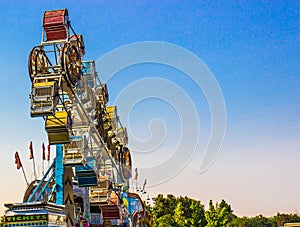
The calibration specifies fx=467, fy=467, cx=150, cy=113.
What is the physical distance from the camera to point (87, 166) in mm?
17953

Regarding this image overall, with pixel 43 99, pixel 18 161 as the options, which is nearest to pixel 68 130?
pixel 43 99

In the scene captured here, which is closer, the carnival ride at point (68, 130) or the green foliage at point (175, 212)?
the carnival ride at point (68, 130)

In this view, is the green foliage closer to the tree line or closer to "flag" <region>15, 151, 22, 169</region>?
the tree line

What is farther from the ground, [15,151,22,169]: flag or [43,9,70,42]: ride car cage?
[43,9,70,42]: ride car cage

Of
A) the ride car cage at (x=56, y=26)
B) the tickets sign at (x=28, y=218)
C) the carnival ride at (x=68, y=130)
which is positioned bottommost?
the tickets sign at (x=28, y=218)

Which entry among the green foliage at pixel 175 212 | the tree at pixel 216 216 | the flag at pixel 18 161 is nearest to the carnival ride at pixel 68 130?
the flag at pixel 18 161

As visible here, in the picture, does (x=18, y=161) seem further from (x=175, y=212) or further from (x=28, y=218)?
(x=175, y=212)

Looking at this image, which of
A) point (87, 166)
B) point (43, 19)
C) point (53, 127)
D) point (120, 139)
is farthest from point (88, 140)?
point (120, 139)

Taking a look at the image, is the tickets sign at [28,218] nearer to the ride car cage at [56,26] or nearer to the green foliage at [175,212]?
the ride car cage at [56,26]

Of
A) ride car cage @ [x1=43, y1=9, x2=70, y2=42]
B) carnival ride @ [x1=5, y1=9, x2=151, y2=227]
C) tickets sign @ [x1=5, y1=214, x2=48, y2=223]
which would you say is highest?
ride car cage @ [x1=43, y1=9, x2=70, y2=42]

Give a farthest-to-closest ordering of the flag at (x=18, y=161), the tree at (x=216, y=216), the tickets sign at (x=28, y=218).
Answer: the tree at (x=216, y=216) → the flag at (x=18, y=161) → the tickets sign at (x=28, y=218)

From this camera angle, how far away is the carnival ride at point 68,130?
13.6 metres

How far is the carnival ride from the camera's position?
13609 millimetres

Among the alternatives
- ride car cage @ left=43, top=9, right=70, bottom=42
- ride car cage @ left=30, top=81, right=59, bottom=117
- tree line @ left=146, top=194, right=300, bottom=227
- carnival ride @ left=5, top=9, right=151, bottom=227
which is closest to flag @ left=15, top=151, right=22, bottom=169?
carnival ride @ left=5, top=9, right=151, bottom=227
